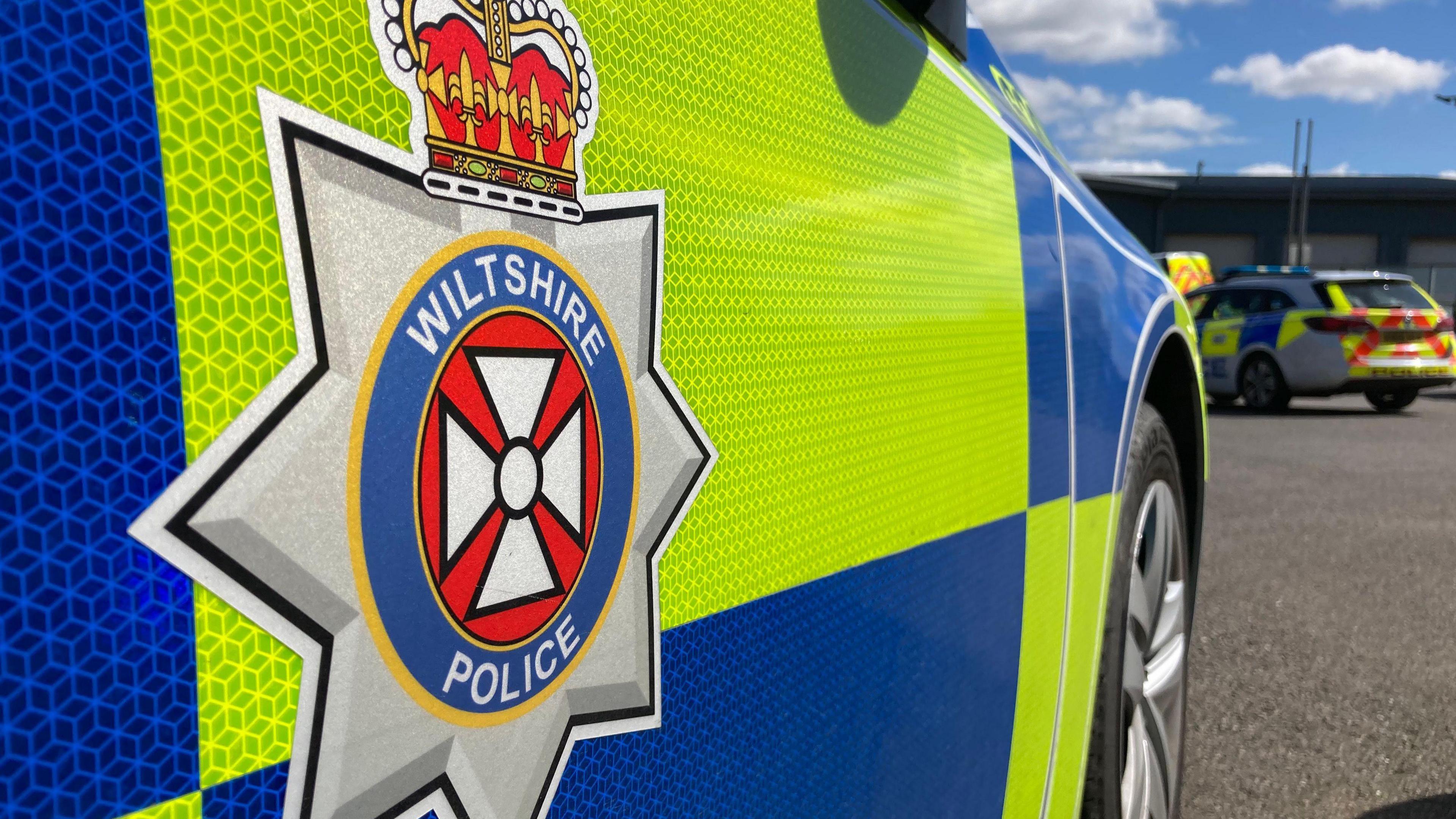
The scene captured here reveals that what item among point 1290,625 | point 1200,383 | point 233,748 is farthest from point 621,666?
point 1290,625

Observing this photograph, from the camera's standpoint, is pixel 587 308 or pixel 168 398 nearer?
pixel 168 398

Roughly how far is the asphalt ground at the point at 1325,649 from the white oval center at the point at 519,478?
6.93 feet

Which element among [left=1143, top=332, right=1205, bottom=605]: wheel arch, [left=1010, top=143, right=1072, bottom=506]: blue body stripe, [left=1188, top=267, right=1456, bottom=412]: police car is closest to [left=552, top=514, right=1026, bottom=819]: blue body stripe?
[left=1010, top=143, right=1072, bottom=506]: blue body stripe

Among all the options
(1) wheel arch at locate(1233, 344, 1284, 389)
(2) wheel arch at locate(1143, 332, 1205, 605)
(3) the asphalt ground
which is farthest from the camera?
(1) wheel arch at locate(1233, 344, 1284, 389)

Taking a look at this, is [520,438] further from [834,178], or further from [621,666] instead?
[834,178]

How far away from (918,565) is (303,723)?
0.69m

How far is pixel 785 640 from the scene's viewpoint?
844 mm

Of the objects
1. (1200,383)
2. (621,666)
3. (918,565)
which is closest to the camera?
(621,666)

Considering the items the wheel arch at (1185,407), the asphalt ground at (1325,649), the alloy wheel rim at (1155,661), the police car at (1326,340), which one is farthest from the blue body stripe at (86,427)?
the police car at (1326,340)

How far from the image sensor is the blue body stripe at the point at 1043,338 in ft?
4.49

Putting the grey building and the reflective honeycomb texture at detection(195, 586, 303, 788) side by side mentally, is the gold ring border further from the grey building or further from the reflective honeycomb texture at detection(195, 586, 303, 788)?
the grey building

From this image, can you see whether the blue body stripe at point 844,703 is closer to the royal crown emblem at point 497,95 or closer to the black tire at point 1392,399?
the royal crown emblem at point 497,95

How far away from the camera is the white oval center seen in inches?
23.0

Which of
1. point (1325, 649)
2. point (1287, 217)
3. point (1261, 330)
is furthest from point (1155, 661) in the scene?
point (1287, 217)
